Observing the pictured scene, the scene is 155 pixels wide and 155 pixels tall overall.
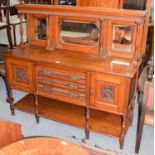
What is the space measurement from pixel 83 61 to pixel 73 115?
615 millimetres

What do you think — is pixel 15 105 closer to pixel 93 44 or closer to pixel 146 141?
pixel 93 44

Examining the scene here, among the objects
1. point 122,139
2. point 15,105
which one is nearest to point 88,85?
point 122,139

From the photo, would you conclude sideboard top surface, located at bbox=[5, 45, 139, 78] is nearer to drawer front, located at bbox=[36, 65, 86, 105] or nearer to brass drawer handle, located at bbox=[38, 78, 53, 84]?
drawer front, located at bbox=[36, 65, 86, 105]

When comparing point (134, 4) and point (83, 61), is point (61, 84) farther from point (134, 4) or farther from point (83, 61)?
point (134, 4)

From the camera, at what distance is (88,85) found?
2.07 m

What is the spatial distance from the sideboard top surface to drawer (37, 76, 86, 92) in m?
0.16

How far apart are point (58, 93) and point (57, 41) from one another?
1.68ft

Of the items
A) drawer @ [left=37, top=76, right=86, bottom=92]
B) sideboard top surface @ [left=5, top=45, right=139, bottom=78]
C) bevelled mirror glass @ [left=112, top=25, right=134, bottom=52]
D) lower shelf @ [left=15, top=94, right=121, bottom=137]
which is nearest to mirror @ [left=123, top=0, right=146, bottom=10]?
bevelled mirror glass @ [left=112, top=25, right=134, bottom=52]

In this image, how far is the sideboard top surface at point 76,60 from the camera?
1.97 m

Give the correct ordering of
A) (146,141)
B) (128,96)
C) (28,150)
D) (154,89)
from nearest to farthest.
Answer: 1. (28,150)
2. (154,89)
3. (128,96)
4. (146,141)

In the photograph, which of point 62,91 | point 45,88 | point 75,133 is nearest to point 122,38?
point 62,91

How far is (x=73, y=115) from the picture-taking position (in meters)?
2.47

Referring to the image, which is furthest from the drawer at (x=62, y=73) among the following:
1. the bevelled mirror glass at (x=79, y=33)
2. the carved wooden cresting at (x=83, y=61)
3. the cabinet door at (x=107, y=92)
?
the bevelled mirror glass at (x=79, y=33)

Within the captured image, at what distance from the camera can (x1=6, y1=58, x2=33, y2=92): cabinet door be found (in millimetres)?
2295
